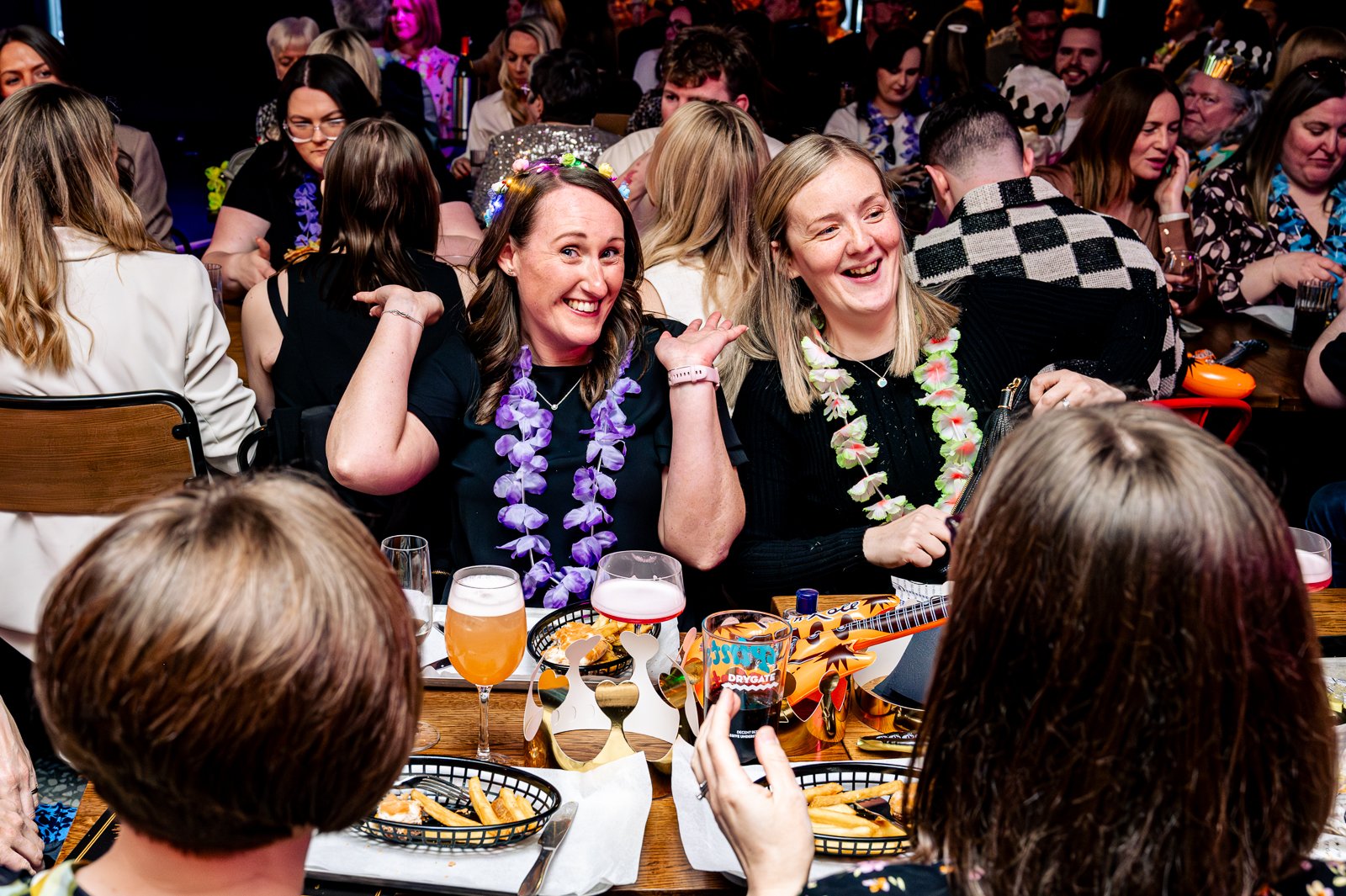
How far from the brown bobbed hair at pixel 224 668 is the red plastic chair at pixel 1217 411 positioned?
5.89 feet

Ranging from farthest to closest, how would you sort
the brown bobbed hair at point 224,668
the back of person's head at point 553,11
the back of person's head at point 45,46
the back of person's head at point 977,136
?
the back of person's head at point 553,11 → the back of person's head at point 45,46 → the back of person's head at point 977,136 → the brown bobbed hair at point 224,668

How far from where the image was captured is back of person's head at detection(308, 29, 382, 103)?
4.52m

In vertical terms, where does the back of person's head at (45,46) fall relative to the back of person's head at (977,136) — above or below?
above

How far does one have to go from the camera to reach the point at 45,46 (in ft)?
13.3

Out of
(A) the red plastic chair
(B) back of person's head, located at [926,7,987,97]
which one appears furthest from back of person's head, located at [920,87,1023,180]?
(B) back of person's head, located at [926,7,987,97]

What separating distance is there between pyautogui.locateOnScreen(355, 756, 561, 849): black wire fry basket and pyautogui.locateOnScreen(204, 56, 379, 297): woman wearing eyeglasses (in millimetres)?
2606

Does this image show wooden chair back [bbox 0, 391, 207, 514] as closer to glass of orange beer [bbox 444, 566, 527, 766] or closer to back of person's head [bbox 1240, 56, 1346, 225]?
glass of orange beer [bbox 444, 566, 527, 766]

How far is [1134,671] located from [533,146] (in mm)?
3796

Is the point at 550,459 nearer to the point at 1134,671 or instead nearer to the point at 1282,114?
the point at 1134,671

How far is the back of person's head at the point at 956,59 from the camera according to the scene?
606cm

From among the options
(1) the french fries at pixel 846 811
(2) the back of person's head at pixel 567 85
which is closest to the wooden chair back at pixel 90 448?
(1) the french fries at pixel 846 811

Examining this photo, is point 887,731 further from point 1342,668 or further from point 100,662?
point 100,662

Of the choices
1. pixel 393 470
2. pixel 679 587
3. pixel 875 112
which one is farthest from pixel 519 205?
pixel 875 112

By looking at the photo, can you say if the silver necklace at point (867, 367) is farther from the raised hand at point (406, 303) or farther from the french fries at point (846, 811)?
the french fries at point (846, 811)
